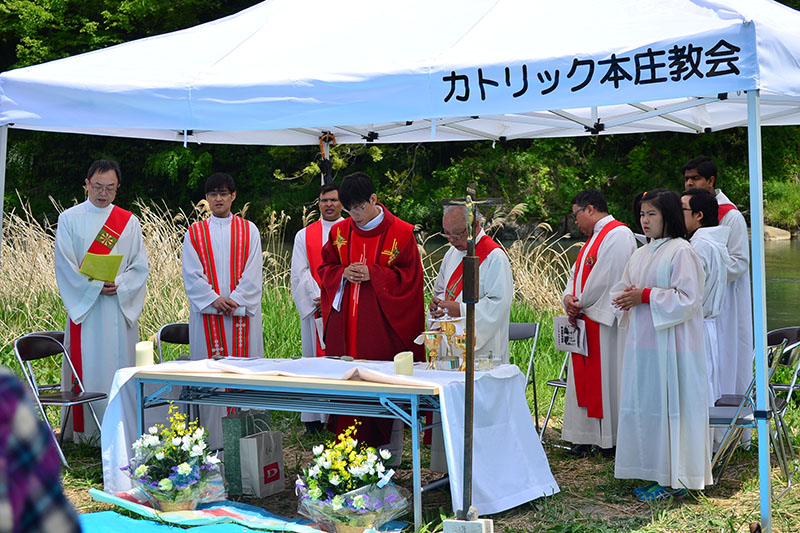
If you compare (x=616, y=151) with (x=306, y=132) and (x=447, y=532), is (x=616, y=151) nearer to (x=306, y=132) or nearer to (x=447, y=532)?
(x=306, y=132)

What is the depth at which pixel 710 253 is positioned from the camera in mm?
5711

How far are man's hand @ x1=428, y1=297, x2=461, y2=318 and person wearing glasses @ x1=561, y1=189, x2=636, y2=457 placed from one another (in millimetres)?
1235

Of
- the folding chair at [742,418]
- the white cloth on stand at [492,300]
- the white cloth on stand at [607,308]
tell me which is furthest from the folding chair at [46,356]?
the folding chair at [742,418]

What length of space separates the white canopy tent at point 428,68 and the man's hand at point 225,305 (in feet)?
5.37

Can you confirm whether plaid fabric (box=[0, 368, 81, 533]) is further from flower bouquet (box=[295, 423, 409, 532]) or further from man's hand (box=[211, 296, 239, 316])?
man's hand (box=[211, 296, 239, 316])

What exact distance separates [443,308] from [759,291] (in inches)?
64.8

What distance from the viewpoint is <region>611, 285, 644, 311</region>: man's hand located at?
16.3ft

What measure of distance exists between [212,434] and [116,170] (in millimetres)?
1929

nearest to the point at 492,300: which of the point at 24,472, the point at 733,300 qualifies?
the point at 733,300

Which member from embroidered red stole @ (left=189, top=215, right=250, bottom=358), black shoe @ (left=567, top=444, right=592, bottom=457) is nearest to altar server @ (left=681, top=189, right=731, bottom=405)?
black shoe @ (left=567, top=444, right=592, bottom=457)

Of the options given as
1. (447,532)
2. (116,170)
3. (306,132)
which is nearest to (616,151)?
(306,132)

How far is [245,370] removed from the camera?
186 inches

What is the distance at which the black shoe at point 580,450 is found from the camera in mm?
6000

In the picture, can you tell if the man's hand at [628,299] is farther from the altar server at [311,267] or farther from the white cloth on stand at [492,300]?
the altar server at [311,267]
